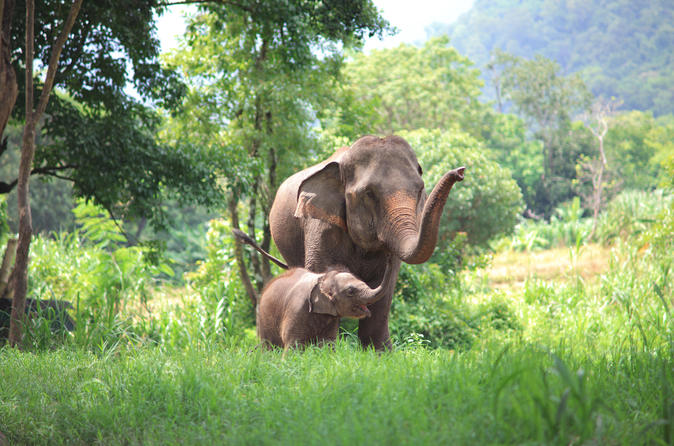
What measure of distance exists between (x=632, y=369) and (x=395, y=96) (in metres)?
26.2

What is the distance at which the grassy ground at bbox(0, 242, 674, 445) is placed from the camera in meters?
2.22

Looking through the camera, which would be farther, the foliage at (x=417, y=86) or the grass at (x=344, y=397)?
the foliage at (x=417, y=86)

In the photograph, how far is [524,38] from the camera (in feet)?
403

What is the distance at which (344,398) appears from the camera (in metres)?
2.79

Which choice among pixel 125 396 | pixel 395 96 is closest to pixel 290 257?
pixel 125 396

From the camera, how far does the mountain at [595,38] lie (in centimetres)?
7769

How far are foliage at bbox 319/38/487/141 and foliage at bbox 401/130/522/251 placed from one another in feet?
36.3

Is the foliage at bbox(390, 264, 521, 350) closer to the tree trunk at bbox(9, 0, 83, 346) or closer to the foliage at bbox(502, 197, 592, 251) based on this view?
the tree trunk at bbox(9, 0, 83, 346)

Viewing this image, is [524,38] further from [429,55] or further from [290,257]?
[290,257]

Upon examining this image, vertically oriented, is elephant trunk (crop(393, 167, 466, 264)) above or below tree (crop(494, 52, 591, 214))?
below

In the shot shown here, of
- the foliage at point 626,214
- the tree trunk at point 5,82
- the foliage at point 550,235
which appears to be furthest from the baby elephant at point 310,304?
the foliage at point 550,235

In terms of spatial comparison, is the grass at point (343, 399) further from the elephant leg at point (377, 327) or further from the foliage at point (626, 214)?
the foliage at point (626, 214)

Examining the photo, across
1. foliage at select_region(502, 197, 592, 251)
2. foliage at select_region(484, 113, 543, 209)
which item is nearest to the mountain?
foliage at select_region(484, 113, 543, 209)

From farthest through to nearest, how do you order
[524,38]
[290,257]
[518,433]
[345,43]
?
1. [524,38]
2. [345,43]
3. [290,257]
4. [518,433]
